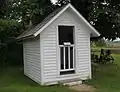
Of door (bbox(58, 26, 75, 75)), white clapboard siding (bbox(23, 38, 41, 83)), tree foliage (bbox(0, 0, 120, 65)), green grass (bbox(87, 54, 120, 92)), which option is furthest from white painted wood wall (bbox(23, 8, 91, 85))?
tree foliage (bbox(0, 0, 120, 65))

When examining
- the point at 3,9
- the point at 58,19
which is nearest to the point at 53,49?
the point at 58,19

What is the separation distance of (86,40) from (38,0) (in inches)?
239

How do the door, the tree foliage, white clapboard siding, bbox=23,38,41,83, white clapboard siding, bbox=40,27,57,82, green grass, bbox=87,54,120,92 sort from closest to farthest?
green grass, bbox=87,54,120,92
white clapboard siding, bbox=40,27,57,82
white clapboard siding, bbox=23,38,41,83
the door
the tree foliage

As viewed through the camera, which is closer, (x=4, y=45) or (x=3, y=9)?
(x=4, y=45)

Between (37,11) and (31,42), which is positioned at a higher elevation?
(37,11)

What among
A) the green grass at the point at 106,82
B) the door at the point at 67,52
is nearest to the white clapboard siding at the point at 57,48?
the door at the point at 67,52

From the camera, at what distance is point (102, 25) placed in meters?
16.5

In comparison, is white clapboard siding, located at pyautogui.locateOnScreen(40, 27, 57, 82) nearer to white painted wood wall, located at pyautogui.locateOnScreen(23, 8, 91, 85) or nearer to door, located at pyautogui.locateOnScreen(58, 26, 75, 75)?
white painted wood wall, located at pyautogui.locateOnScreen(23, 8, 91, 85)

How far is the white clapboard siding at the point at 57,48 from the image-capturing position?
1062 cm

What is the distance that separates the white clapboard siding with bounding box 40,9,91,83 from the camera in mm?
10625

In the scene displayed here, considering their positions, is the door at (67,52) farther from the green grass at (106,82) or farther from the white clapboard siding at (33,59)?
the green grass at (106,82)

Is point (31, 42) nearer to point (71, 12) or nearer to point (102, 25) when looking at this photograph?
point (71, 12)

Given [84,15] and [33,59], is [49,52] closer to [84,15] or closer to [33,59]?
[33,59]

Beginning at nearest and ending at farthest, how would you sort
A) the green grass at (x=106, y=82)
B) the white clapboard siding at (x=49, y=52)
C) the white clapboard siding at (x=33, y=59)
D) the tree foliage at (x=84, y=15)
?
the green grass at (x=106, y=82)
the white clapboard siding at (x=49, y=52)
the white clapboard siding at (x=33, y=59)
the tree foliage at (x=84, y=15)
